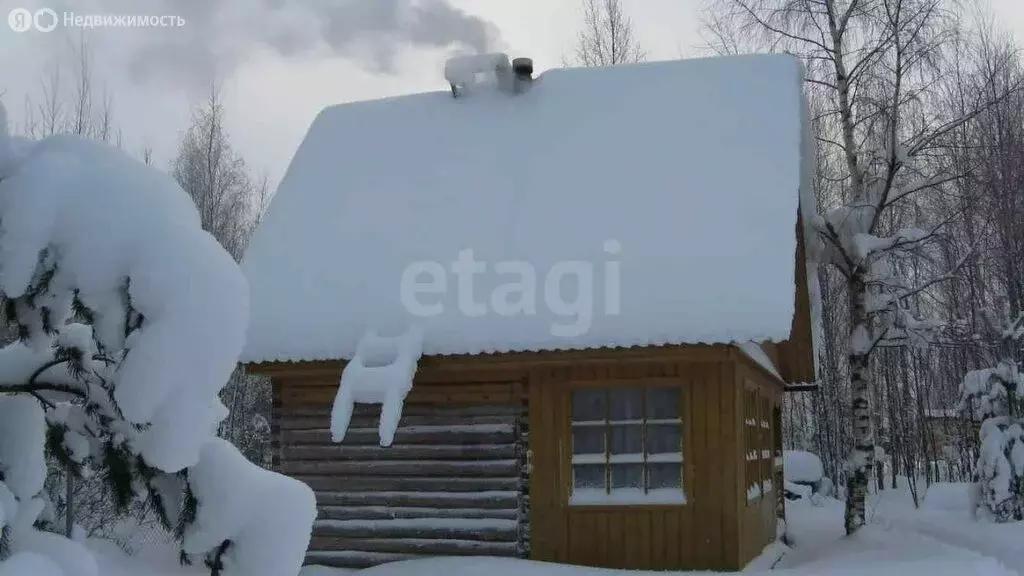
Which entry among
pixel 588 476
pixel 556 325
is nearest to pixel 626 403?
pixel 588 476

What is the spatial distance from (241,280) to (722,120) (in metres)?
10.4

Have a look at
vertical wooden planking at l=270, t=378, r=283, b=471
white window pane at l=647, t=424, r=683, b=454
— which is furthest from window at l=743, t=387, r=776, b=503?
vertical wooden planking at l=270, t=378, r=283, b=471

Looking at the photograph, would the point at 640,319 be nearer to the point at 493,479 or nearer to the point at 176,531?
the point at 493,479

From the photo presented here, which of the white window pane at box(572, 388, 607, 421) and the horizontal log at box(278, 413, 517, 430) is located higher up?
the white window pane at box(572, 388, 607, 421)

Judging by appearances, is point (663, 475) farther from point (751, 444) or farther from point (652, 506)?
point (751, 444)

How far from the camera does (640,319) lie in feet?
32.7

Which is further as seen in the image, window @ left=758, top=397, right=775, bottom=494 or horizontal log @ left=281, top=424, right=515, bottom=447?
window @ left=758, top=397, right=775, bottom=494

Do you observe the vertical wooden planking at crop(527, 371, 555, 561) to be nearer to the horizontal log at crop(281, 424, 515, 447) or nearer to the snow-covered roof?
the horizontal log at crop(281, 424, 515, 447)

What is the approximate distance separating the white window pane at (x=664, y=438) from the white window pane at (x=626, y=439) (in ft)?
0.35

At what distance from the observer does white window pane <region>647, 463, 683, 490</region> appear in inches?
401

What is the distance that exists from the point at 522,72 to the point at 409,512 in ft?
21.9

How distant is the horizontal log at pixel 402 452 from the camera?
1073 centimetres

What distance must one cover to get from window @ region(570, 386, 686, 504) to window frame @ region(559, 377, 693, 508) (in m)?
0.02

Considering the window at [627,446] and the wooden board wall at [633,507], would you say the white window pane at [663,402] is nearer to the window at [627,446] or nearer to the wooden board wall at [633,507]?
the window at [627,446]
